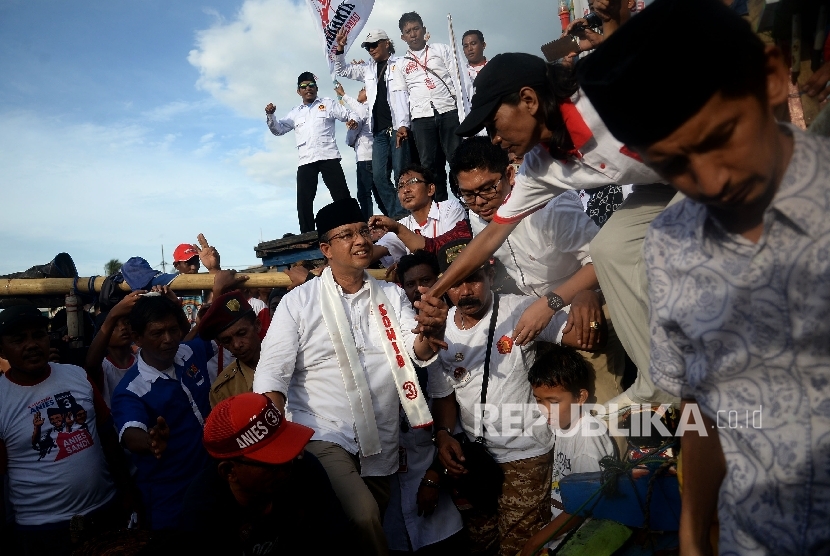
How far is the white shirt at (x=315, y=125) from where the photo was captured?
8.41 metres

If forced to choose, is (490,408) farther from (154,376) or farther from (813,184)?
(813,184)

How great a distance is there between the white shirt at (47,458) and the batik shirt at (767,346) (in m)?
4.20

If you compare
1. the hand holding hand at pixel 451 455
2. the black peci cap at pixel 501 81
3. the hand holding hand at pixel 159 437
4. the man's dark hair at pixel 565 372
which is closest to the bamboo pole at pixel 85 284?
the hand holding hand at pixel 159 437

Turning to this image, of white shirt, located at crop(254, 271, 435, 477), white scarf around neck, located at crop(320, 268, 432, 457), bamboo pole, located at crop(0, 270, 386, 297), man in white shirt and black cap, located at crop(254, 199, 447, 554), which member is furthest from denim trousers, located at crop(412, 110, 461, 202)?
white shirt, located at crop(254, 271, 435, 477)

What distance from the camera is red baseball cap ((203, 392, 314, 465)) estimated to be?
2723 mm

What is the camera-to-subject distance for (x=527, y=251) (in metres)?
3.62

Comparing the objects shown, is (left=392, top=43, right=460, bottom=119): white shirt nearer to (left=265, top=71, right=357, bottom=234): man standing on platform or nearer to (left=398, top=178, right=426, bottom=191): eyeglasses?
(left=265, top=71, right=357, bottom=234): man standing on platform

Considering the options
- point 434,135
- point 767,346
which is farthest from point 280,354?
point 434,135

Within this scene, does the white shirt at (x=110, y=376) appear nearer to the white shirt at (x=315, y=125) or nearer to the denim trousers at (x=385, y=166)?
the denim trousers at (x=385, y=166)

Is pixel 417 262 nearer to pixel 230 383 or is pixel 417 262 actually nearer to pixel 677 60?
pixel 230 383

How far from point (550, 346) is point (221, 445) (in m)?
1.88

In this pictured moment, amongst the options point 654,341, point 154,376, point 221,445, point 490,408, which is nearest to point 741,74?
point 654,341

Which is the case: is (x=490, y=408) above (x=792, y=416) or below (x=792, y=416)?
below

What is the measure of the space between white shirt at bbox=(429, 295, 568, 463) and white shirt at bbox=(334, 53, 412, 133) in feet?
13.7
